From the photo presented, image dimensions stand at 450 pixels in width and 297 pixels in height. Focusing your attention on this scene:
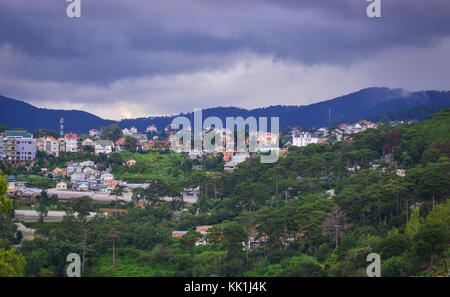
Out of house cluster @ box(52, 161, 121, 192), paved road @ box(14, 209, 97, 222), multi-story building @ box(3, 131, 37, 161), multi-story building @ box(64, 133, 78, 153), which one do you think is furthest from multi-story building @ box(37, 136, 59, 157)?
paved road @ box(14, 209, 97, 222)

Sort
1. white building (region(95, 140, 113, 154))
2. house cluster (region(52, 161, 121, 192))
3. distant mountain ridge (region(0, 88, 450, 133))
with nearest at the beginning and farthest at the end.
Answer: house cluster (region(52, 161, 121, 192)) < white building (region(95, 140, 113, 154)) < distant mountain ridge (region(0, 88, 450, 133))

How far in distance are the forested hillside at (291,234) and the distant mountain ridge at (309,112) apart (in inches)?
2496

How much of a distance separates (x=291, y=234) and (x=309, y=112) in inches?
3394

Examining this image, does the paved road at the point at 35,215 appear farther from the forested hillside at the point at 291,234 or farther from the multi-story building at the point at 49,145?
the multi-story building at the point at 49,145

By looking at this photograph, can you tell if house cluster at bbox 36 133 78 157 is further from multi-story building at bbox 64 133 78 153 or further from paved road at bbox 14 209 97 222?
paved road at bbox 14 209 97 222

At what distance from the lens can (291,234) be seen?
18250 mm

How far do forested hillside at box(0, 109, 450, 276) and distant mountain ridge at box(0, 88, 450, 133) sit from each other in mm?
63407

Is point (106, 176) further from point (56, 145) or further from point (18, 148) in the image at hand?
point (56, 145)

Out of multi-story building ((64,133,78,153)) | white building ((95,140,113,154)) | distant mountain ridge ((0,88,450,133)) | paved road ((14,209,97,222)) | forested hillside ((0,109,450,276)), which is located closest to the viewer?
forested hillside ((0,109,450,276))

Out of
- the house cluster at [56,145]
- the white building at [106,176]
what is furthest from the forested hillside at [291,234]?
the house cluster at [56,145]

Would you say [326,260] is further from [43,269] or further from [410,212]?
[43,269]

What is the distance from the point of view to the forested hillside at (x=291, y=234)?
46.3ft

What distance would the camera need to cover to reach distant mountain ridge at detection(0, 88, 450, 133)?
84688 millimetres

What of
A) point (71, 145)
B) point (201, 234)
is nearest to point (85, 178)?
point (71, 145)
